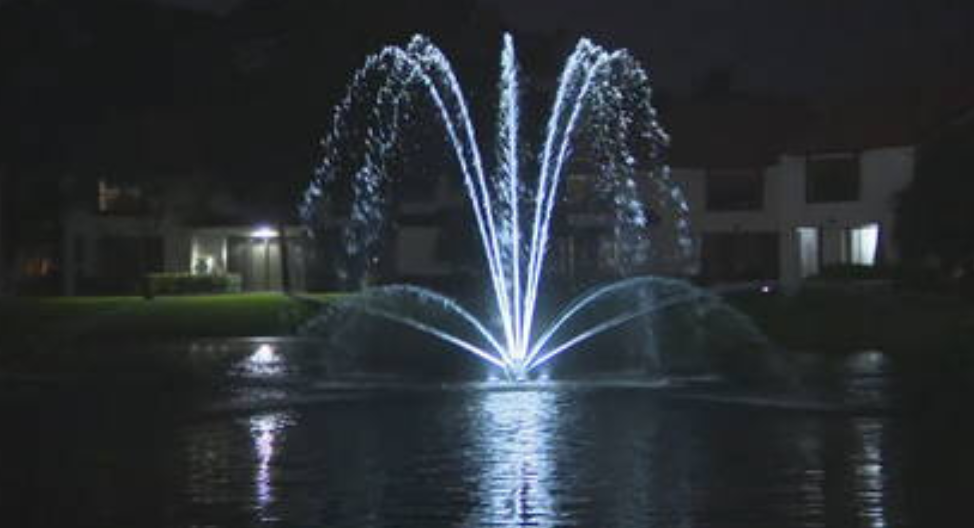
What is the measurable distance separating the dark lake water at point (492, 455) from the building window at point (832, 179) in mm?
36268

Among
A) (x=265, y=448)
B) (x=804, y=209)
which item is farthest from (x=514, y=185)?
(x=804, y=209)

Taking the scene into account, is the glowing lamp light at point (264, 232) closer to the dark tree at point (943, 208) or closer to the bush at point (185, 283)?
the bush at point (185, 283)

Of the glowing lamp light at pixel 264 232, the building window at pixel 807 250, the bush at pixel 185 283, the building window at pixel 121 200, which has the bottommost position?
the bush at pixel 185 283

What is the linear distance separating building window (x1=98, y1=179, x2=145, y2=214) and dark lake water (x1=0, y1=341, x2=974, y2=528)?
4023 centimetres

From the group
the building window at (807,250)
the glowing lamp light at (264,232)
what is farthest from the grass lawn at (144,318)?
the building window at (807,250)

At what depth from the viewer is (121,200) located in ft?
207

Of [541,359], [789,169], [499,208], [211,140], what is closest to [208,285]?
[211,140]

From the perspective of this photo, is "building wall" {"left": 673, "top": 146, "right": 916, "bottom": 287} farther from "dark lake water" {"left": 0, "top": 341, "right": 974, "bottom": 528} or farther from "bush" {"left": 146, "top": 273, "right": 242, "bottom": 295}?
"dark lake water" {"left": 0, "top": 341, "right": 974, "bottom": 528}

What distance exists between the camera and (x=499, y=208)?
53.2m

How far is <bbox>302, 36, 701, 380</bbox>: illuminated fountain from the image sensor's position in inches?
1222

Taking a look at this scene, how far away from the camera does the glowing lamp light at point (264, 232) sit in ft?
209

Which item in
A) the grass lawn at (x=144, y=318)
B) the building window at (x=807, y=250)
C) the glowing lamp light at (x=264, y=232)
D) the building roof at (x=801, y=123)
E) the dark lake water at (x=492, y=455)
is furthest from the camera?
the glowing lamp light at (x=264, y=232)

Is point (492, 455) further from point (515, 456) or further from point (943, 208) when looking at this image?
point (943, 208)

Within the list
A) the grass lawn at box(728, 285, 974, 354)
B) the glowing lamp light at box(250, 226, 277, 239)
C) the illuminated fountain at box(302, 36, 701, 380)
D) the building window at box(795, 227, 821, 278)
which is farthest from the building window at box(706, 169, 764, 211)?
the glowing lamp light at box(250, 226, 277, 239)
